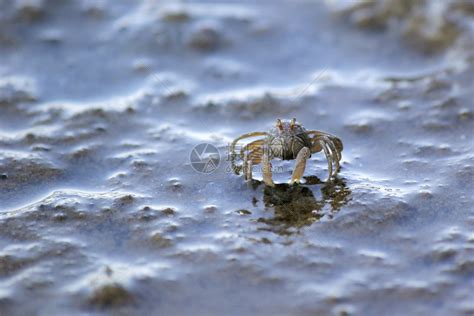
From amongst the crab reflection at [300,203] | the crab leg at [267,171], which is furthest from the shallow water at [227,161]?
the crab leg at [267,171]

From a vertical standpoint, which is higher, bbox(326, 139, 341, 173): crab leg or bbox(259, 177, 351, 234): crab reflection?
bbox(326, 139, 341, 173): crab leg

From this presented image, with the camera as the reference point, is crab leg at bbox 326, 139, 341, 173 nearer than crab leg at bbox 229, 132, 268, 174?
Yes

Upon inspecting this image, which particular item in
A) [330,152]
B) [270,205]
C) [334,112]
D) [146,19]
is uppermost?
[146,19]

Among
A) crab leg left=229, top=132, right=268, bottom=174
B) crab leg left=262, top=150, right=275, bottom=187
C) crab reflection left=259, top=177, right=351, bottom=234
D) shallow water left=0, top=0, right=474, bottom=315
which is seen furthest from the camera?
crab leg left=229, top=132, right=268, bottom=174

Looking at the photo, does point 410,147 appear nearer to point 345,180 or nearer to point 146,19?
point 345,180

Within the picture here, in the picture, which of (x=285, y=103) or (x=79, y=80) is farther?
(x=79, y=80)

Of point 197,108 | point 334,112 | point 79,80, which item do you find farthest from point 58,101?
point 334,112

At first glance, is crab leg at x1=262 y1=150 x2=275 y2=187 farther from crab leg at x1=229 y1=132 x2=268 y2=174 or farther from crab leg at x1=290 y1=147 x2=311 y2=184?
crab leg at x1=229 y1=132 x2=268 y2=174

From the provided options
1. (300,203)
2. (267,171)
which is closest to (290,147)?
(267,171)

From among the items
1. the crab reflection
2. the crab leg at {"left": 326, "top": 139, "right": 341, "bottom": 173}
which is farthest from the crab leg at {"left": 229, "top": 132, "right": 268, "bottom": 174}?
the crab leg at {"left": 326, "top": 139, "right": 341, "bottom": 173}
